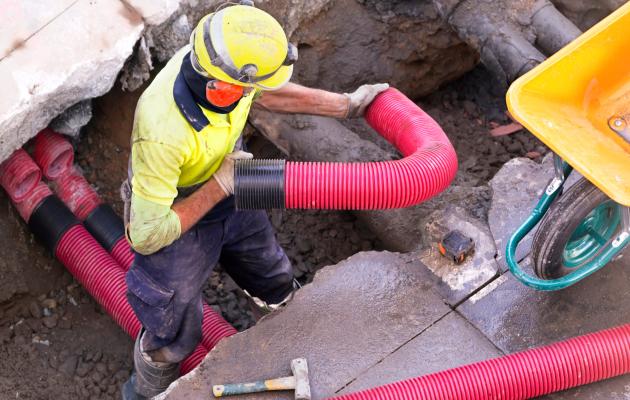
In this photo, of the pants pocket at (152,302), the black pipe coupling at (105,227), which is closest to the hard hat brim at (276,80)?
the pants pocket at (152,302)

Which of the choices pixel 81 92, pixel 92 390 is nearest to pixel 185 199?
pixel 81 92

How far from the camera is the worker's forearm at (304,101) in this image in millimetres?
4605

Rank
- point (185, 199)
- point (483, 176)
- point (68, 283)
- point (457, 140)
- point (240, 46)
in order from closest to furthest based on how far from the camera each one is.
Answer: point (240, 46) < point (185, 199) < point (68, 283) < point (483, 176) < point (457, 140)

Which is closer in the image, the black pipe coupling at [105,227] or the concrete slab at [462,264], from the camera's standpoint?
the concrete slab at [462,264]

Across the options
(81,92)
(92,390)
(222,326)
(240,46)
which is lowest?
(92,390)

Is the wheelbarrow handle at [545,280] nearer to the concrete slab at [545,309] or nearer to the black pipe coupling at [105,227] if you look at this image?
the concrete slab at [545,309]

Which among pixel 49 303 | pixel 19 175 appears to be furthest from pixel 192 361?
pixel 19 175

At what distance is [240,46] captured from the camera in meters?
3.67

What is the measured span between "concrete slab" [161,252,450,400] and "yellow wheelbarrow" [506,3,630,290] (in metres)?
0.61

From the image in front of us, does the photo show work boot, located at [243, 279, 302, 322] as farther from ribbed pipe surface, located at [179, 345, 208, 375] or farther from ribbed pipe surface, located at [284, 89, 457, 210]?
ribbed pipe surface, located at [284, 89, 457, 210]

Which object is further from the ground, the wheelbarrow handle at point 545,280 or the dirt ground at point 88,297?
the wheelbarrow handle at point 545,280

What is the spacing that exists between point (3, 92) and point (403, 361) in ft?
8.34

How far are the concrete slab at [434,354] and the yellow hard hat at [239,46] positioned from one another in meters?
1.63

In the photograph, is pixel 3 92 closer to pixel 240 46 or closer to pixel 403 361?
pixel 240 46
